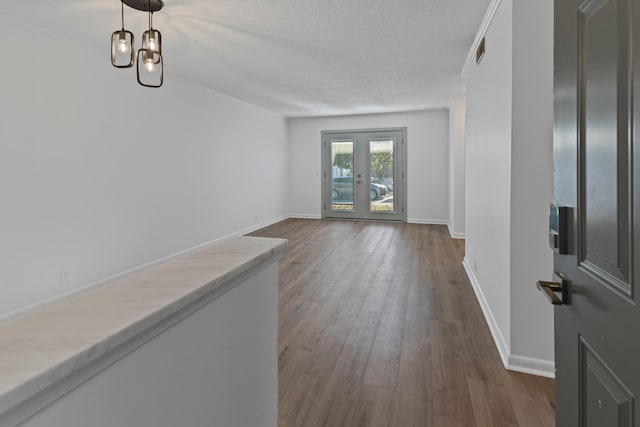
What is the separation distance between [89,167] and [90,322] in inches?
141

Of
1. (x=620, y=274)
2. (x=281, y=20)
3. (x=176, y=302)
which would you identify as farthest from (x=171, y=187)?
(x=620, y=274)

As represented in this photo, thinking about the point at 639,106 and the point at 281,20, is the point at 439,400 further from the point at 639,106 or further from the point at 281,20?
the point at 281,20

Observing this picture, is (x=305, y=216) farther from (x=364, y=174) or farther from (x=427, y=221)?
(x=427, y=221)

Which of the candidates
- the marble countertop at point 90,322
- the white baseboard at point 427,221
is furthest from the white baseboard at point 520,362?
the white baseboard at point 427,221

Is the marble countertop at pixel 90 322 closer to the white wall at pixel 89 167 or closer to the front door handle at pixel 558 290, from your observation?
the front door handle at pixel 558 290

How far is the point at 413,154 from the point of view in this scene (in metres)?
7.98

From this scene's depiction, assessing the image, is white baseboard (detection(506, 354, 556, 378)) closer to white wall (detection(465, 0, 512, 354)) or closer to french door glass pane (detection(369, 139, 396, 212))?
white wall (detection(465, 0, 512, 354))

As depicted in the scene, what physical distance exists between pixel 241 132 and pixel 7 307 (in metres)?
4.42

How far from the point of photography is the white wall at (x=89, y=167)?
2.93 m

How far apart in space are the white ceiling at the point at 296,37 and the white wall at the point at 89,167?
294mm

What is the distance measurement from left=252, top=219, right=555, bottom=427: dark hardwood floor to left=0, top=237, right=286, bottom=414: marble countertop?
1.26m

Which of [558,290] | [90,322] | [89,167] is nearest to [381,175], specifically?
[89,167]

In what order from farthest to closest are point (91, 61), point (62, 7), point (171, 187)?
point (171, 187) → point (91, 61) → point (62, 7)

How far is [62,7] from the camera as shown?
2717 millimetres
